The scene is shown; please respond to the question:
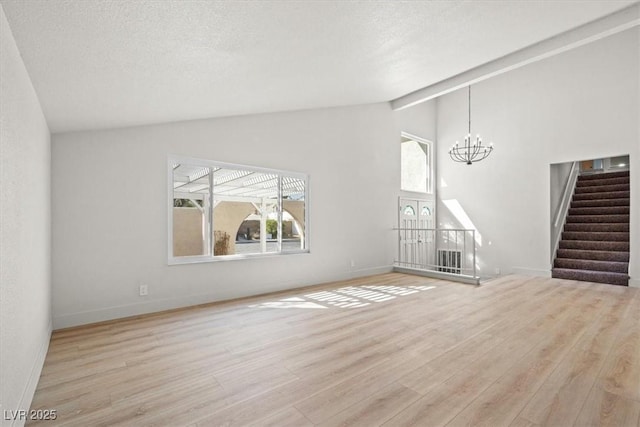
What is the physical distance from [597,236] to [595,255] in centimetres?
59

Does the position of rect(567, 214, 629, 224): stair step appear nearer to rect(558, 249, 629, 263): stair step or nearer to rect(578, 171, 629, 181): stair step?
rect(558, 249, 629, 263): stair step

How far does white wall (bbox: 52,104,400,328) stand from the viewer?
3.32 meters

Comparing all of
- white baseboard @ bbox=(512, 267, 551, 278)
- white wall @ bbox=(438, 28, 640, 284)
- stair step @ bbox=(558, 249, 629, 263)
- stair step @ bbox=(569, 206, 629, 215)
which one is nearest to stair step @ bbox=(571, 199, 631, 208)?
stair step @ bbox=(569, 206, 629, 215)

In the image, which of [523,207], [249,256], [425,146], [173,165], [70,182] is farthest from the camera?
[425,146]

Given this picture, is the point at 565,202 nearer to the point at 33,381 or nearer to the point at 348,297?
the point at 348,297

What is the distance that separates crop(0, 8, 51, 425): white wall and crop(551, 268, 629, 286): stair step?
7.81 meters

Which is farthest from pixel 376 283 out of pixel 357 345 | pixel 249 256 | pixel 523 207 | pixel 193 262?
pixel 523 207

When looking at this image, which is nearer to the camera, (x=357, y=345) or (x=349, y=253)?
(x=357, y=345)

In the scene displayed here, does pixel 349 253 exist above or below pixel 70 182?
below

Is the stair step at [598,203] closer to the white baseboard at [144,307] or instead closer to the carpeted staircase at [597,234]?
the carpeted staircase at [597,234]

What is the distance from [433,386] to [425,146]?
713cm

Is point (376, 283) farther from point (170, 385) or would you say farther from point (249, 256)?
point (170, 385)

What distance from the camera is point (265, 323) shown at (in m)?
3.37

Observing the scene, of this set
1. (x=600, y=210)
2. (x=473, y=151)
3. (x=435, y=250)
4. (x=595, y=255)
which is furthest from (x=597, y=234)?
(x=435, y=250)
